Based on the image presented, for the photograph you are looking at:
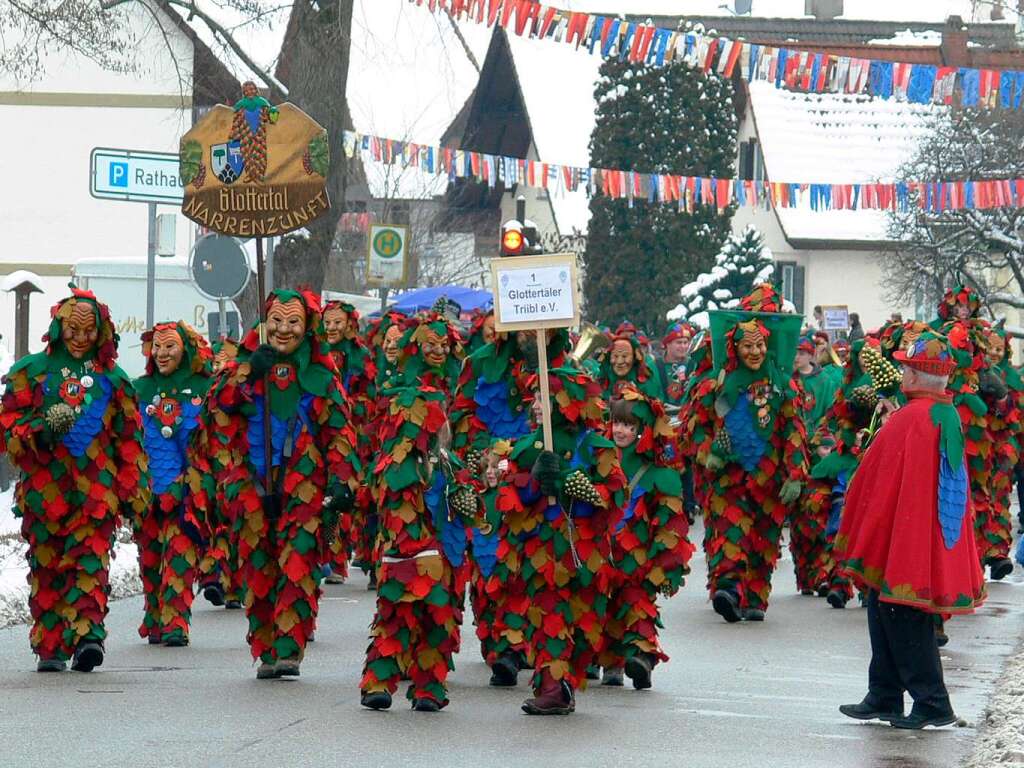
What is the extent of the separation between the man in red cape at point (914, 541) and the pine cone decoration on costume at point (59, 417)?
4.06 m

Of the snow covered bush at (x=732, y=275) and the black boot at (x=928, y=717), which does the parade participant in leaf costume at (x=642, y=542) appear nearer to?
the black boot at (x=928, y=717)

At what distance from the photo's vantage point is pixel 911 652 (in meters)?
9.83

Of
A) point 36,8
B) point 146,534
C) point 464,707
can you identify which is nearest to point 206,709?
point 464,707

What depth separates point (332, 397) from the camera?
1127 centimetres

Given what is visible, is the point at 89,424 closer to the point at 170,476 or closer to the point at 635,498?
the point at 170,476

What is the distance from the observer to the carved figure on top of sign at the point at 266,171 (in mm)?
12766

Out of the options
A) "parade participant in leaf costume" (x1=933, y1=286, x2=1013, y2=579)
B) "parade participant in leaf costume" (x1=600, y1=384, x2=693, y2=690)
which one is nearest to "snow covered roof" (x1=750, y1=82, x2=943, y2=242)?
"parade participant in leaf costume" (x1=933, y1=286, x2=1013, y2=579)

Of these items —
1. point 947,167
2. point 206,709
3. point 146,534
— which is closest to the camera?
point 206,709

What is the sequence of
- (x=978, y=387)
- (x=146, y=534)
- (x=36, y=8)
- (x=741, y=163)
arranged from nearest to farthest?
(x=146, y=534) < (x=978, y=387) < (x=36, y=8) < (x=741, y=163)

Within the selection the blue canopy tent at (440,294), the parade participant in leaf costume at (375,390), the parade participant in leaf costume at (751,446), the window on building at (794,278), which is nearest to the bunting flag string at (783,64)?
the blue canopy tent at (440,294)

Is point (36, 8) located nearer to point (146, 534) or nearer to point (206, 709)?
point (146, 534)

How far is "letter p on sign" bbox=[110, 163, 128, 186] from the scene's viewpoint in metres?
17.0

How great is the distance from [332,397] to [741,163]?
51.6m

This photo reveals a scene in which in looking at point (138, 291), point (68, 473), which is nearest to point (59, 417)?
point (68, 473)
